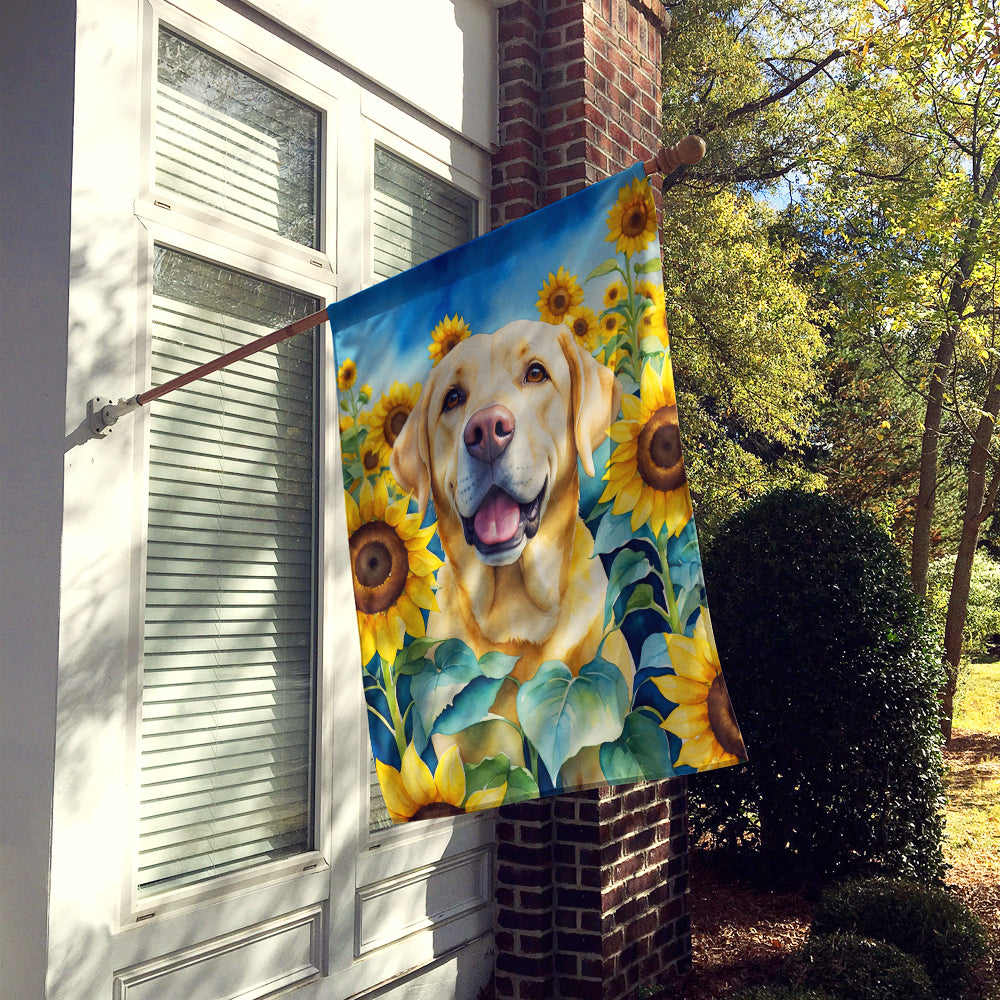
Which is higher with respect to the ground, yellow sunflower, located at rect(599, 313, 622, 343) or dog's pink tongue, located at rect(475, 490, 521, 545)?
yellow sunflower, located at rect(599, 313, 622, 343)

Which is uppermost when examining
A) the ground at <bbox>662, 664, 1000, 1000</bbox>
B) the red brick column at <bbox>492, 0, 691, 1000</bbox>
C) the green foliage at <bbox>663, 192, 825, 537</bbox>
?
the green foliage at <bbox>663, 192, 825, 537</bbox>

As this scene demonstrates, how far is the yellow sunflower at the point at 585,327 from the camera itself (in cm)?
238

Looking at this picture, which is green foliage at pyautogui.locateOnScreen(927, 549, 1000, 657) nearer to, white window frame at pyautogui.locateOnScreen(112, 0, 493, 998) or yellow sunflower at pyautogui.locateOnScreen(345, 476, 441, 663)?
white window frame at pyautogui.locateOnScreen(112, 0, 493, 998)

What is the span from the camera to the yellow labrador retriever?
2344 mm

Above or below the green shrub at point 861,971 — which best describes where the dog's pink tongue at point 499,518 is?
above

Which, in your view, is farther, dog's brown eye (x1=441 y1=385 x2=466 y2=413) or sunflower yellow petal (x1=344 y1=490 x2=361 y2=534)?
sunflower yellow petal (x1=344 y1=490 x2=361 y2=534)

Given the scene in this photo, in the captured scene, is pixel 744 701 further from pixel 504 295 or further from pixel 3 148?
pixel 3 148

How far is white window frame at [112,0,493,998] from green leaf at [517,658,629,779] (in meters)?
1.25

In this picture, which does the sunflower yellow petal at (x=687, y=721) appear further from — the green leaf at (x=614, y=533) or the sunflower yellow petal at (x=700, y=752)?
the green leaf at (x=614, y=533)

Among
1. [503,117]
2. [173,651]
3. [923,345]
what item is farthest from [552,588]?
[923,345]

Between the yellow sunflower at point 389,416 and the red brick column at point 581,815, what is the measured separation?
2236mm

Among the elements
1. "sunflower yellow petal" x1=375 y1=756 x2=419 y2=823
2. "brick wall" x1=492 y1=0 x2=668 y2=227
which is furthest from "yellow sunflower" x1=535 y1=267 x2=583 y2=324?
"brick wall" x1=492 y1=0 x2=668 y2=227

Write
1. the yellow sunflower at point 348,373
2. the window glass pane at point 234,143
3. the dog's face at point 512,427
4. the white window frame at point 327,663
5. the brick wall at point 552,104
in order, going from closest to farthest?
the dog's face at point 512,427
the yellow sunflower at point 348,373
the white window frame at point 327,663
the window glass pane at point 234,143
the brick wall at point 552,104

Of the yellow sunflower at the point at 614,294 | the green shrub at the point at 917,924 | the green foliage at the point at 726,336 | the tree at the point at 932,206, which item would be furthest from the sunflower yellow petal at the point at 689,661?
the green foliage at the point at 726,336
